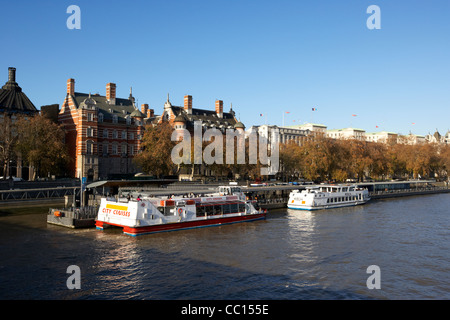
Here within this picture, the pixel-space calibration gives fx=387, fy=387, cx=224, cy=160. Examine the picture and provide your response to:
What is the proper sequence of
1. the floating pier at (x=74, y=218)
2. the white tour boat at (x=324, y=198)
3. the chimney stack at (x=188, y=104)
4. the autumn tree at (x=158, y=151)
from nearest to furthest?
the floating pier at (x=74, y=218), the white tour boat at (x=324, y=198), the autumn tree at (x=158, y=151), the chimney stack at (x=188, y=104)

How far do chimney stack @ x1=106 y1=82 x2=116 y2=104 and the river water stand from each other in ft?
201

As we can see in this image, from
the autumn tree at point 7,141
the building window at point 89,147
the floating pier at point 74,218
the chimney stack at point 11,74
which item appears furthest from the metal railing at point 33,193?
the chimney stack at point 11,74

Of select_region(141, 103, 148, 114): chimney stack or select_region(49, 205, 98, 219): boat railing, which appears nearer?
select_region(49, 205, 98, 219): boat railing

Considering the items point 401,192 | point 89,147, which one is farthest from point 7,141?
point 401,192

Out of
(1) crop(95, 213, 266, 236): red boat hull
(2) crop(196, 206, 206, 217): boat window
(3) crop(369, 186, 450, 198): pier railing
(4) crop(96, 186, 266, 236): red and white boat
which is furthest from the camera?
(3) crop(369, 186, 450, 198): pier railing

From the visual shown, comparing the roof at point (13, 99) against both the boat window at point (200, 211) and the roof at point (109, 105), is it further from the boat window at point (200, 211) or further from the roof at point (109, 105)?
the boat window at point (200, 211)

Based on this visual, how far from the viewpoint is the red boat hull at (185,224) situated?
134 ft

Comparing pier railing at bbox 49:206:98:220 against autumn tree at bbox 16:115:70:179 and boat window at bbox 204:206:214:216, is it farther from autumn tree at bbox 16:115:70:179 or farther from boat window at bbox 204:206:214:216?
autumn tree at bbox 16:115:70:179

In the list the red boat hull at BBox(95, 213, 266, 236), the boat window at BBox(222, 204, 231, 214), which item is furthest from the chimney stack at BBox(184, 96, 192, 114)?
the boat window at BBox(222, 204, 231, 214)

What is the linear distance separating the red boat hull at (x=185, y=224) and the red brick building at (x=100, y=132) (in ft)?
154

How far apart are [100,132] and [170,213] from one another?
5989cm

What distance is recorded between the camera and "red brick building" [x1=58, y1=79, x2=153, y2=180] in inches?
3654

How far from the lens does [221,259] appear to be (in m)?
32.0
